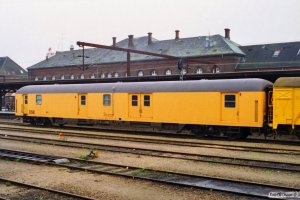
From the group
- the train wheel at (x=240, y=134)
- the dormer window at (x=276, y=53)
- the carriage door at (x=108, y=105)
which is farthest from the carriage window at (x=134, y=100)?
the dormer window at (x=276, y=53)

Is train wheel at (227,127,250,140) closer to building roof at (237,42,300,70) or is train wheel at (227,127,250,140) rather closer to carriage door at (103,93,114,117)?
carriage door at (103,93,114,117)

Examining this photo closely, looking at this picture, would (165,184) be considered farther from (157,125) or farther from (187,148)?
(157,125)

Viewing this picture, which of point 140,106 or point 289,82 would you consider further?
point 140,106

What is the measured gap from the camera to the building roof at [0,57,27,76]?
312ft

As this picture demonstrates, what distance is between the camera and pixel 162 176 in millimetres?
11203

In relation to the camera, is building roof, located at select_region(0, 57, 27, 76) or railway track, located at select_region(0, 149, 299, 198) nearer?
railway track, located at select_region(0, 149, 299, 198)

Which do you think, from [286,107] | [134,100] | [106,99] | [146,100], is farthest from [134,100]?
[286,107]

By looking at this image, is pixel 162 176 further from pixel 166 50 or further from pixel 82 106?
pixel 166 50

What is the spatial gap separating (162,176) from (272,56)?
5134cm

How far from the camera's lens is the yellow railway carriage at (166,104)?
19237 millimetres

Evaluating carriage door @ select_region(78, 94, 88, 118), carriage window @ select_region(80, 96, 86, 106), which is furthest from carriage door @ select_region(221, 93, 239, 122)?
carriage window @ select_region(80, 96, 86, 106)

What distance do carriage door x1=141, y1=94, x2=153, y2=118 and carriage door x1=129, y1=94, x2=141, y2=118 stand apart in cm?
27

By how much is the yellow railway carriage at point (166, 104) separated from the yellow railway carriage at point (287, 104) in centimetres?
73

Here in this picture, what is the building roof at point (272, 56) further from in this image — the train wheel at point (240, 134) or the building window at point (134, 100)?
the train wheel at point (240, 134)
